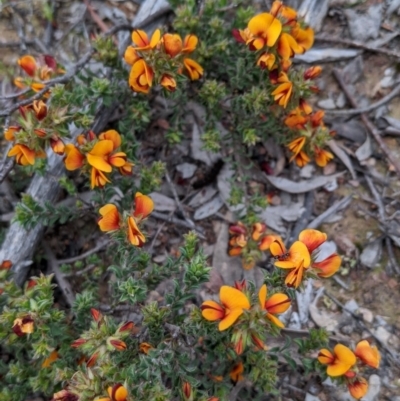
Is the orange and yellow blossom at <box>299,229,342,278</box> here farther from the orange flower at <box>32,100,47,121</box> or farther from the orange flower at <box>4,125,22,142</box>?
the orange flower at <box>4,125,22,142</box>

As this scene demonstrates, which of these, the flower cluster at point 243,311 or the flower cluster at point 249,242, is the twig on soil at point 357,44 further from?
the flower cluster at point 243,311

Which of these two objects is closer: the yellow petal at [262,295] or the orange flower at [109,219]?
the yellow petal at [262,295]

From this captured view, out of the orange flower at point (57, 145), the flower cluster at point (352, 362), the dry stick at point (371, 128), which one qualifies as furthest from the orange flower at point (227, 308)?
the dry stick at point (371, 128)

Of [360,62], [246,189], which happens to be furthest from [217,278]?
[360,62]

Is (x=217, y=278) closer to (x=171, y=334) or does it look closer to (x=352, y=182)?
(x=171, y=334)

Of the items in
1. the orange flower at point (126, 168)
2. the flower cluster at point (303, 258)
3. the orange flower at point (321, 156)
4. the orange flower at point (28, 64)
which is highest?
the orange flower at point (321, 156)

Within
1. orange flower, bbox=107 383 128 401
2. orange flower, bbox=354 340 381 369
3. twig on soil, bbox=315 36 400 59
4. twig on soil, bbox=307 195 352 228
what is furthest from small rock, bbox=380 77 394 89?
orange flower, bbox=107 383 128 401
